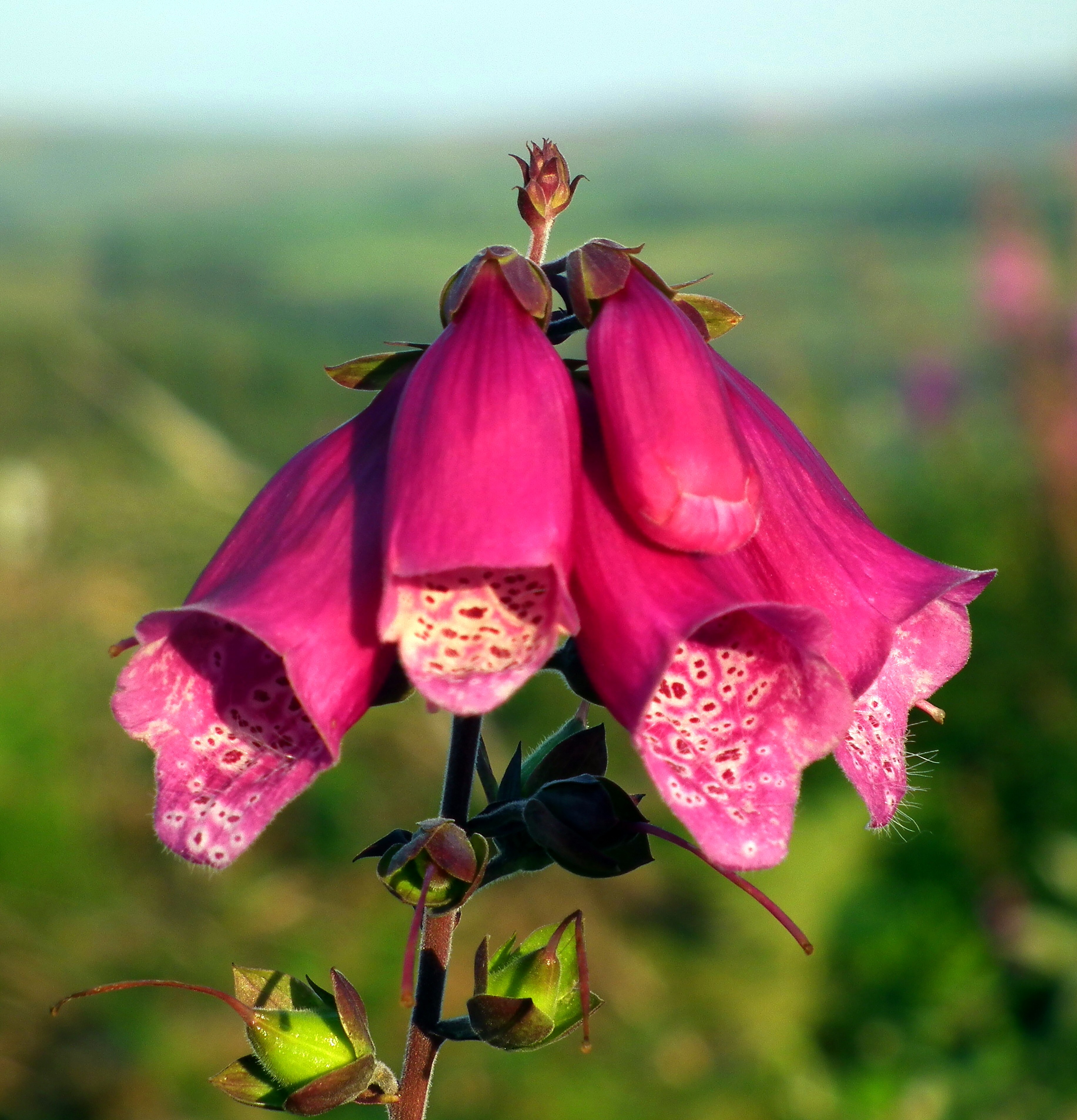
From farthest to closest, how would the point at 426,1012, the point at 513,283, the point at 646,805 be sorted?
the point at 646,805
the point at 426,1012
the point at 513,283

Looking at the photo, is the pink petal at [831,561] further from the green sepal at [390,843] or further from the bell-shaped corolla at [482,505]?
the green sepal at [390,843]

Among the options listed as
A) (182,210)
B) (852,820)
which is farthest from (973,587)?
(182,210)

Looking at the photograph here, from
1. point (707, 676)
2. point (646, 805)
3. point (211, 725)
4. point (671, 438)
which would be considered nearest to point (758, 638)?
point (707, 676)

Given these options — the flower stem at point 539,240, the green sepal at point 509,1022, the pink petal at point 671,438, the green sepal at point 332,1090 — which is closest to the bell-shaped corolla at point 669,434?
the pink petal at point 671,438

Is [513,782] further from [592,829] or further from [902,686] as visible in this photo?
[902,686]

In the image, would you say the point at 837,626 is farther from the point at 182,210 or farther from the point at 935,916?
the point at 182,210

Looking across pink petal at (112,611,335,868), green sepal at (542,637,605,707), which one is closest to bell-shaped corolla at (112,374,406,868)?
pink petal at (112,611,335,868)
